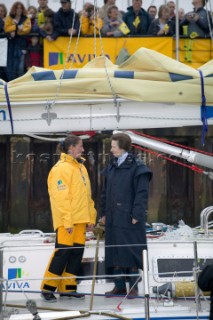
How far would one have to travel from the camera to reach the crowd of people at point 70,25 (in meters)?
14.7

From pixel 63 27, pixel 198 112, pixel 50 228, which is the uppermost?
pixel 63 27

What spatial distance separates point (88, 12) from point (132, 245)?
24.2ft

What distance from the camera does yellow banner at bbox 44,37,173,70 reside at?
1482cm

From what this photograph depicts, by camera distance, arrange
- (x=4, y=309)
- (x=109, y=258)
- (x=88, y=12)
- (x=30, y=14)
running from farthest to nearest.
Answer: (x=30, y=14)
(x=88, y=12)
(x=109, y=258)
(x=4, y=309)

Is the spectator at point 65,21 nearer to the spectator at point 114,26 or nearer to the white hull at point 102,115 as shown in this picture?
the spectator at point 114,26

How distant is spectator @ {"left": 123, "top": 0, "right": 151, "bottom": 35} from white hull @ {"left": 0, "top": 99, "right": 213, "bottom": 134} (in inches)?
259

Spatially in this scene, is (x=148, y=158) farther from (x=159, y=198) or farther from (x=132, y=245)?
(x=132, y=245)

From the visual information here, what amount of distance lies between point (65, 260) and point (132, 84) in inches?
71.2

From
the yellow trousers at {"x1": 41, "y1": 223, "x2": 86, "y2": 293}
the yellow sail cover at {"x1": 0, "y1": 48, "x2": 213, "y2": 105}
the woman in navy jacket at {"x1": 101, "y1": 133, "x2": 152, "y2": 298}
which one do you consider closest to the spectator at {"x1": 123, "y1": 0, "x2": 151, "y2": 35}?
the yellow sail cover at {"x1": 0, "y1": 48, "x2": 213, "y2": 105}

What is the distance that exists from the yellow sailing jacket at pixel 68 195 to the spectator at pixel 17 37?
22.5ft

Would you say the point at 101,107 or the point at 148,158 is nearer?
the point at 101,107

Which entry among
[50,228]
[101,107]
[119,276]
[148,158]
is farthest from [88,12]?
[119,276]

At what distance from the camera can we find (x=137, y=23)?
14930 mm

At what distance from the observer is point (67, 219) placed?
26.7ft
